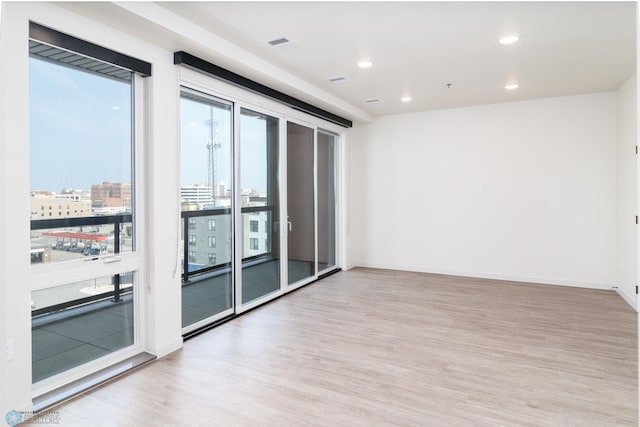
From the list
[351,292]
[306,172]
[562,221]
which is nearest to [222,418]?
[351,292]

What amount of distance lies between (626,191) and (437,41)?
3302 mm

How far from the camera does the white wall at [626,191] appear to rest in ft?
14.5

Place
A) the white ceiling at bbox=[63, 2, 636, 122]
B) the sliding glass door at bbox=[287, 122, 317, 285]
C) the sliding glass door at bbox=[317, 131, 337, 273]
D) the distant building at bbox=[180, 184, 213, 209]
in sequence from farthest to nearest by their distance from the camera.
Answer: the sliding glass door at bbox=[317, 131, 337, 273] → the sliding glass door at bbox=[287, 122, 317, 285] → the distant building at bbox=[180, 184, 213, 209] → the white ceiling at bbox=[63, 2, 636, 122]

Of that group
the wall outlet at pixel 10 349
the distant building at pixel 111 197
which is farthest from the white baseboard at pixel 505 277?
the wall outlet at pixel 10 349

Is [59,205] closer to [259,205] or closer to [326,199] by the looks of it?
[259,205]

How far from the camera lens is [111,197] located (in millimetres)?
2928

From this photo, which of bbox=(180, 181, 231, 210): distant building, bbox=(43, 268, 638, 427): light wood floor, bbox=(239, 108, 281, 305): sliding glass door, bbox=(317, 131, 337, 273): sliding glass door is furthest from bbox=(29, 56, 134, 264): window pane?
bbox=(317, 131, 337, 273): sliding glass door

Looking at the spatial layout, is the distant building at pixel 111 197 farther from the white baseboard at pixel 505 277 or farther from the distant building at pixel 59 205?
the white baseboard at pixel 505 277

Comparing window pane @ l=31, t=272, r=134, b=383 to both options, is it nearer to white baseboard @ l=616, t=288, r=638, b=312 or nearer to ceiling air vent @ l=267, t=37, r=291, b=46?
ceiling air vent @ l=267, t=37, r=291, b=46

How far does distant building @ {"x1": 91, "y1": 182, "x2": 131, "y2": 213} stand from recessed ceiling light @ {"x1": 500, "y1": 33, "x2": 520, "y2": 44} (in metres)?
3.39

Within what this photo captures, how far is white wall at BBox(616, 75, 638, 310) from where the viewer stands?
14.5ft

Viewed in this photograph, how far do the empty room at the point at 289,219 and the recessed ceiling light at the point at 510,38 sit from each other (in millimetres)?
20

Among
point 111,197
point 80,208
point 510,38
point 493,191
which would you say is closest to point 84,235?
point 80,208

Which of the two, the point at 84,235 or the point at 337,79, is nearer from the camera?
the point at 84,235
